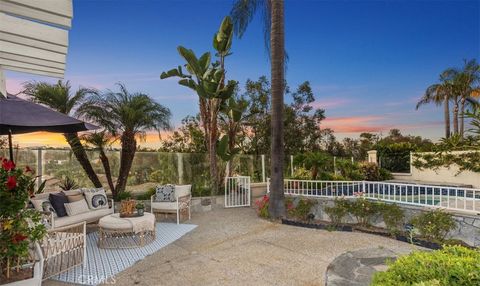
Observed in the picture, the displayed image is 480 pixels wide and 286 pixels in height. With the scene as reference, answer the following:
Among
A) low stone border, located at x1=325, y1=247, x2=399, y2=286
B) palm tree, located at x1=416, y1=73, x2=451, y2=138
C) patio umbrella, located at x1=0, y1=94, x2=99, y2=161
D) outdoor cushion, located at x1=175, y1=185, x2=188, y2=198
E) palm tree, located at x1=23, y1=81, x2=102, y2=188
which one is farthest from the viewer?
palm tree, located at x1=416, y1=73, x2=451, y2=138

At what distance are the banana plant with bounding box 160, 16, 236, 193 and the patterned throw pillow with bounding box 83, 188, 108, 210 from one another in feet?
11.7

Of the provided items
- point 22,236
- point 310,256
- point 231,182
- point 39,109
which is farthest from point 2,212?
point 231,182

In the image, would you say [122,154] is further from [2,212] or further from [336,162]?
[336,162]

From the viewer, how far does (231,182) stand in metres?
10.3

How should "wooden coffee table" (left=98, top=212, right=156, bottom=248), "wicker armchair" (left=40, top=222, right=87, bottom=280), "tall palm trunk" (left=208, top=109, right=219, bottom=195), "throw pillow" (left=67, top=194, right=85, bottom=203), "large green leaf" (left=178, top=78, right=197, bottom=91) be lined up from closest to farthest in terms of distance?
"wicker armchair" (left=40, top=222, right=87, bottom=280) → "wooden coffee table" (left=98, top=212, right=156, bottom=248) → "throw pillow" (left=67, top=194, right=85, bottom=203) → "large green leaf" (left=178, top=78, right=197, bottom=91) → "tall palm trunk" (left=208, top=109, right=219, bottom=195)

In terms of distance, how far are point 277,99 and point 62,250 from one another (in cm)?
538

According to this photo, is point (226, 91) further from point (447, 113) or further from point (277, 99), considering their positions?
point (447, 113)

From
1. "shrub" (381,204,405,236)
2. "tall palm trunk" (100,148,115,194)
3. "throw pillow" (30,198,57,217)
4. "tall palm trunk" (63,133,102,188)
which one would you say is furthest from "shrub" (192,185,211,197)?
"shrub" (381,204,405,236)

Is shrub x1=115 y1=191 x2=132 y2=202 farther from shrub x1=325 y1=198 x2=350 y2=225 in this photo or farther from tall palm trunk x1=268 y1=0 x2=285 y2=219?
shrub x1=325 y1=198 x2=350 y2=225

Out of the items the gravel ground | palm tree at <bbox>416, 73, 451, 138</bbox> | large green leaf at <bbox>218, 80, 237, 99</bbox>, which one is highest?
palm tree at <bbox>416, 73, 451, 138</bbox>

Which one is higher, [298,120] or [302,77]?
[302,77]

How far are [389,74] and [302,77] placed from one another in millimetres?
4285

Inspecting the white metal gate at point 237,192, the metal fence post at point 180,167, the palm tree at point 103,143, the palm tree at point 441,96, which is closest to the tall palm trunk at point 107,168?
the palm tree at point 103,143

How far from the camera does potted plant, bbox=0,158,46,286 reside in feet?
9.68
